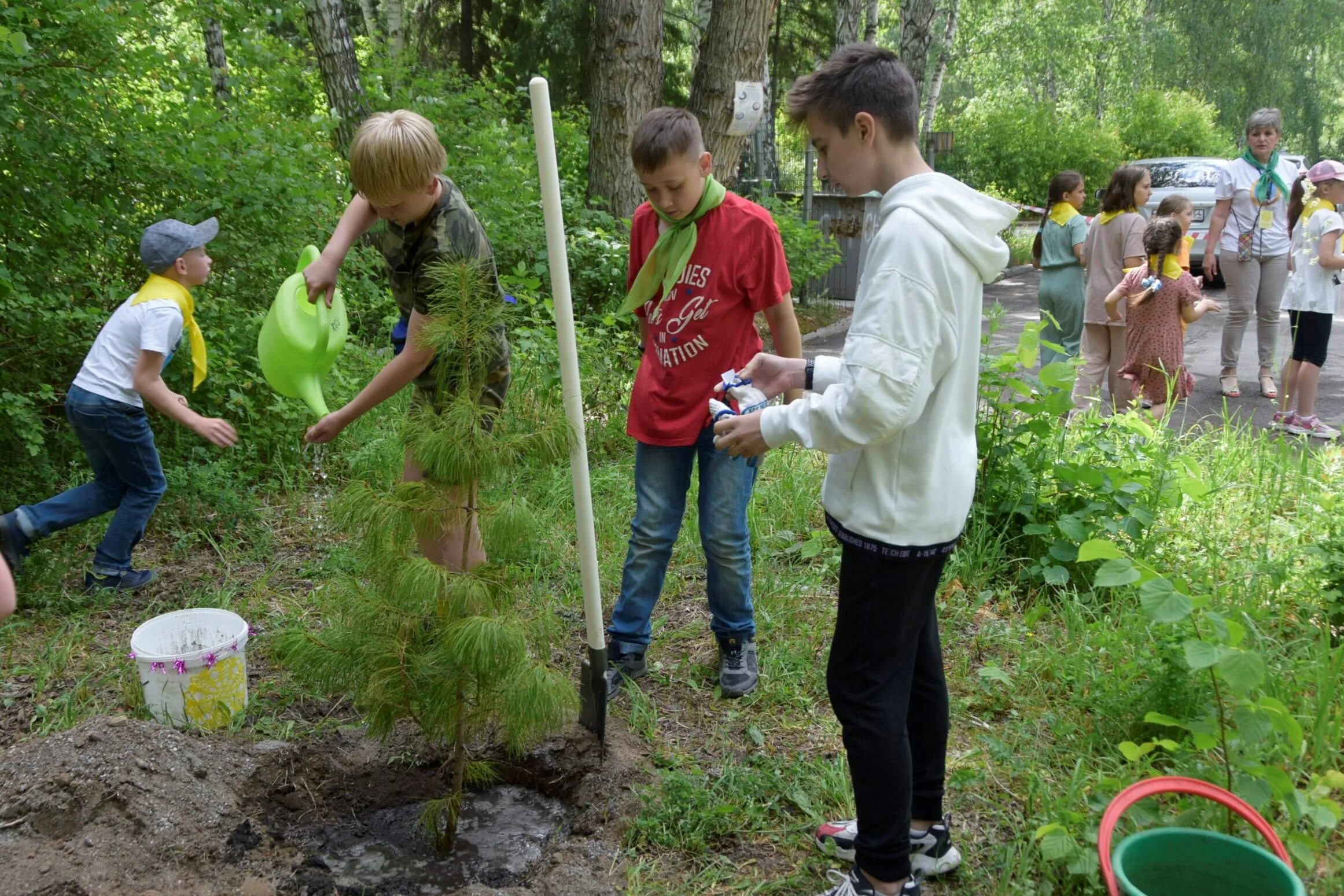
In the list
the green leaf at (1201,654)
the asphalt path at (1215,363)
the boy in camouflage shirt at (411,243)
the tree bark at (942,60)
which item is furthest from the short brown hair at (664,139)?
the tree bark at (942,60)

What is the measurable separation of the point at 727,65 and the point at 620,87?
93cm

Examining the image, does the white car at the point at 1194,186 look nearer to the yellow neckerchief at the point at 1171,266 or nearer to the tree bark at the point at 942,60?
the tree bark at the point at 942,60

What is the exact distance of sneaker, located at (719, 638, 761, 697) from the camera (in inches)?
125

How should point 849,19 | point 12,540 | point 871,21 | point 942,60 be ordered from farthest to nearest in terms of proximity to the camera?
1. point 942,60
2. point 871,21
3. point 849,19
4. point 12,540

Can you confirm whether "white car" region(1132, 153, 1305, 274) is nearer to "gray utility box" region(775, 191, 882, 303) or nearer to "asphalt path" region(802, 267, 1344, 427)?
"asphalt path" region(802, 267, 1344, 427)

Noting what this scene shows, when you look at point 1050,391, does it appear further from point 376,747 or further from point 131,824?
point 131,824

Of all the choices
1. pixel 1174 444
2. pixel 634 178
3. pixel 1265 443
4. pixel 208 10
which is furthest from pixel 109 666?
pixel 634 178

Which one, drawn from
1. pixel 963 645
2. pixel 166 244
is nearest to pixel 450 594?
pixel 963 645

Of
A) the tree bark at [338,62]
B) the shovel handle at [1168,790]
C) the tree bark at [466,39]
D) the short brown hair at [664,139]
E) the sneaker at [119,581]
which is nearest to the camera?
the shovel handle at [1168,790]

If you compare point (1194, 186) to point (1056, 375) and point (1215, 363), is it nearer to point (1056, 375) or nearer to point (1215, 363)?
point (1215, 363)

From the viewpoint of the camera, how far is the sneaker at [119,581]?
379 centimetres

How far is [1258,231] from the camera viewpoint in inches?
268

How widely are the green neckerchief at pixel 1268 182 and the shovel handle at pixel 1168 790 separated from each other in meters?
6.08

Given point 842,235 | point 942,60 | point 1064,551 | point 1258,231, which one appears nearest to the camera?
point 1064,551
